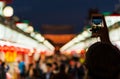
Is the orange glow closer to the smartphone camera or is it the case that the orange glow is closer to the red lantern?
the red lantern

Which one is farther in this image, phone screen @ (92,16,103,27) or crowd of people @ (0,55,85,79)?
crowd of people @ (0,55,85,79)

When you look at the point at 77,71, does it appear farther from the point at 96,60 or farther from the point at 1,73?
the point at 96,60

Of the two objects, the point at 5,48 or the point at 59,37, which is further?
the point at 59,37

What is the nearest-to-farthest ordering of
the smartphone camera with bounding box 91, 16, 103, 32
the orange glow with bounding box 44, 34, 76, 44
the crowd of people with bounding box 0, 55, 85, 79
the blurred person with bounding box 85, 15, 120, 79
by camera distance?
the blurred person with bounding box 85, 15, 120, 79
the smartphone camera with bounding box 91, 16, 103, 32
the crowd of people with bounding box 0, 55, 85, 79
the orange glow with bounding box 44, 34, 76, 44

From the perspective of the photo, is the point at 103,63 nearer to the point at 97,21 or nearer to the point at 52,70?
the point at 97,21

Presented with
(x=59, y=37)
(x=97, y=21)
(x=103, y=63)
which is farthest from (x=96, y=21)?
(x=59, y=37)

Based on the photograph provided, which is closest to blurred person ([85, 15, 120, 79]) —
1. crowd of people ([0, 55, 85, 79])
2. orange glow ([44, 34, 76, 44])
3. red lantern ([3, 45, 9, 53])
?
crowd of people ([0, 55, 85, 79])

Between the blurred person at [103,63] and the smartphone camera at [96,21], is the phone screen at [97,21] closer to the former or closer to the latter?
the smartphone camera at [96,21]

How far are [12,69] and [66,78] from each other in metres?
14.2

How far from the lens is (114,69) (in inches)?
88.2

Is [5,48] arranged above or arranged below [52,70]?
above

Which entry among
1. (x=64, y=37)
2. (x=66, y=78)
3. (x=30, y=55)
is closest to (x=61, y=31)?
(x=64, y=37)

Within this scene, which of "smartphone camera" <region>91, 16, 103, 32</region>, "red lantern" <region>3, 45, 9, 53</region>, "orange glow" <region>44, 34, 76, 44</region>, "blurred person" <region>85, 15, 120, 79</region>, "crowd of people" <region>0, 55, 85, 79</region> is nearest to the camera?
"blurred person" <region>85, 15, 120, 79</region>

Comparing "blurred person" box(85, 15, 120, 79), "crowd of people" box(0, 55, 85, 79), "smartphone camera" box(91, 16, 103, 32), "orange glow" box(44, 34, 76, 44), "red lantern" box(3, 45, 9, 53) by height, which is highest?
"orange glow" box(44, 34, 76, 44)
